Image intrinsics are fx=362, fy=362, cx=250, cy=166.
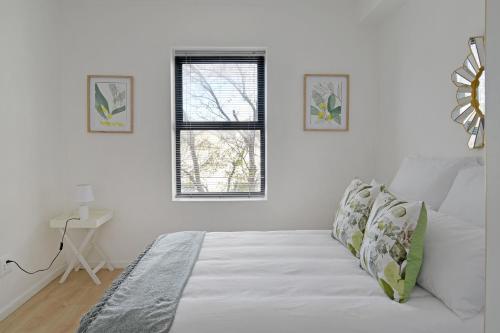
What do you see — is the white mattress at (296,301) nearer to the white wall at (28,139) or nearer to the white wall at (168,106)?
the white wall at (168,106)

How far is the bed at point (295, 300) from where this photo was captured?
54.0 inches

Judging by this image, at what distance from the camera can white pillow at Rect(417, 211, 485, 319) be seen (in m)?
1.36

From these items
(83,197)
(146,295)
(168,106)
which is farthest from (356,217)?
(83,197)

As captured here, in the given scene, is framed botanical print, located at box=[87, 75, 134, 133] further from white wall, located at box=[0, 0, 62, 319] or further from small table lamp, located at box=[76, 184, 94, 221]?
small table lamp, located at box=[76, 184, 94, 221]

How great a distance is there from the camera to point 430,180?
2.14m

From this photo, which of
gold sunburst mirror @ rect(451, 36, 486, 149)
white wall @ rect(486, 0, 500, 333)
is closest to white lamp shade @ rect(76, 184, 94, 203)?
gold sunburst mirror @ rect(451, 36, 486, 149)

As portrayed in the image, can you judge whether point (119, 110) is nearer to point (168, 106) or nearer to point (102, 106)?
point (102, 106)

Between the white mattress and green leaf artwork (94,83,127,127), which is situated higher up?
green leaf artwork (94,83,127,127)

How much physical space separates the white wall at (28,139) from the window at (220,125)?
116 cm

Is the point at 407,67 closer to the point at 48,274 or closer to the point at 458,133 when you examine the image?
the point at 458,133

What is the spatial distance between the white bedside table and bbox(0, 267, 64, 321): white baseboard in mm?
120

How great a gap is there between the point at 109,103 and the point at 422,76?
2.81 meters

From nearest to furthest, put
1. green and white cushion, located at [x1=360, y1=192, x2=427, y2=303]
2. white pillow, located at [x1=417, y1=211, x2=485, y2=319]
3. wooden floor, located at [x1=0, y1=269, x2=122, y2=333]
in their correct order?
white pillow, located at [x1=417, y1=211, x2=485, y2=319] < green and white cushion, located at [x1=360, y1=192, x2=427, y2=303] < wooden floor, located at [x1=0, y1=269, x2=122, y2=333]

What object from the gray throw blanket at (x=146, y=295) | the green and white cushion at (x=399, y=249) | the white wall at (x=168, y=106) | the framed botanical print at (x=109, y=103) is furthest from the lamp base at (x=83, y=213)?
the green and white cushion at (x=399, y=249)
